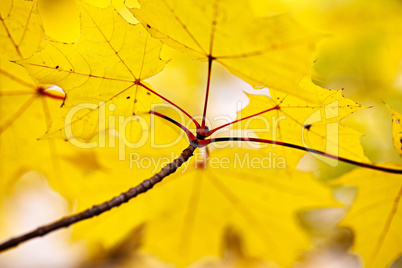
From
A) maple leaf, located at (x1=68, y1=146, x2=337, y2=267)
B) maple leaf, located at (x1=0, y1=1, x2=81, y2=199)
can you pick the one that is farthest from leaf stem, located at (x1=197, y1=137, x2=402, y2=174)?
maple leaf, located at (x1=0, y1=1, x2=81, y2=199)

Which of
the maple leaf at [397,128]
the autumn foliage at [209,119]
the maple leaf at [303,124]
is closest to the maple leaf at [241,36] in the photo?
the autumn foliage at [209,119]

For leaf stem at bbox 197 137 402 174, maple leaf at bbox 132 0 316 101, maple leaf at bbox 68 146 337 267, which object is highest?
maple leaf at bbox 132 0 316 101

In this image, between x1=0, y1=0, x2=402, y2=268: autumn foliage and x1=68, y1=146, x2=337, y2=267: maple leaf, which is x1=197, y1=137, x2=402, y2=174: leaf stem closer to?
x1=0, y1=0, x2=402, y2=268: autumn foliage

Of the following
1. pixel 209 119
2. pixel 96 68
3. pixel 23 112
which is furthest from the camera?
pixel 209 119

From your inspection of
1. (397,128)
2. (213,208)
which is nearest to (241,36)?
(397,128)

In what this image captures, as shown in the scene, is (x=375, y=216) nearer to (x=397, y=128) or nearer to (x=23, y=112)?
(x=397, y=128)

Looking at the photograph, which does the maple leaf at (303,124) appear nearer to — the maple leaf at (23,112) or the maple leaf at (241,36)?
the maple leaf at (241,36)

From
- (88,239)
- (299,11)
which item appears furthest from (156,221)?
(299,11)
